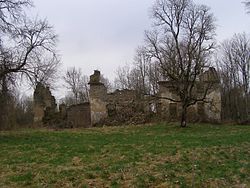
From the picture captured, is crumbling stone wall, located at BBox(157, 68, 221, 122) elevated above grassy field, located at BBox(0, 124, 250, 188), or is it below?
above

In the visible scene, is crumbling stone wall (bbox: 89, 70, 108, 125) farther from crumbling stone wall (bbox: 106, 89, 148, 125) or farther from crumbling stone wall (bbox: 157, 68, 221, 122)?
crumbling stone wall (bbox: 157, 68, 221, 122)

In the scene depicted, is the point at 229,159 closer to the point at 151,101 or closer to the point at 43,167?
the point at 43,167

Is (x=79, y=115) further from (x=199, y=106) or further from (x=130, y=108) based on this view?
(x=199, y=106)

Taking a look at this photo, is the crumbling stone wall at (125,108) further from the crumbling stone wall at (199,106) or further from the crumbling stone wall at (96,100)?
the crumbling stone wall at (199,106)

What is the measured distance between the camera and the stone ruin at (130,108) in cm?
3612

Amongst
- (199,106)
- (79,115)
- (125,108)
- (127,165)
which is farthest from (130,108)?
(127,165)

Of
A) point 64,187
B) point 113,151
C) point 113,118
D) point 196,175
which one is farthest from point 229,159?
point 113,118

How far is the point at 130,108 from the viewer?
37.7m

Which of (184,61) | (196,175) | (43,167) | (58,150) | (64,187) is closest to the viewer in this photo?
(64,187)

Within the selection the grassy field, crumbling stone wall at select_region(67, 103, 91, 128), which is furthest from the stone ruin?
the grassy field

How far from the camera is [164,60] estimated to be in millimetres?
30375

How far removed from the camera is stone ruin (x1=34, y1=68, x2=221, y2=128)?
3612 cm

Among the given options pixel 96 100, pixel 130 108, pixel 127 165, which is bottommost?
pixel 127 165

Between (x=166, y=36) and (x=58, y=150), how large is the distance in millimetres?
18222
